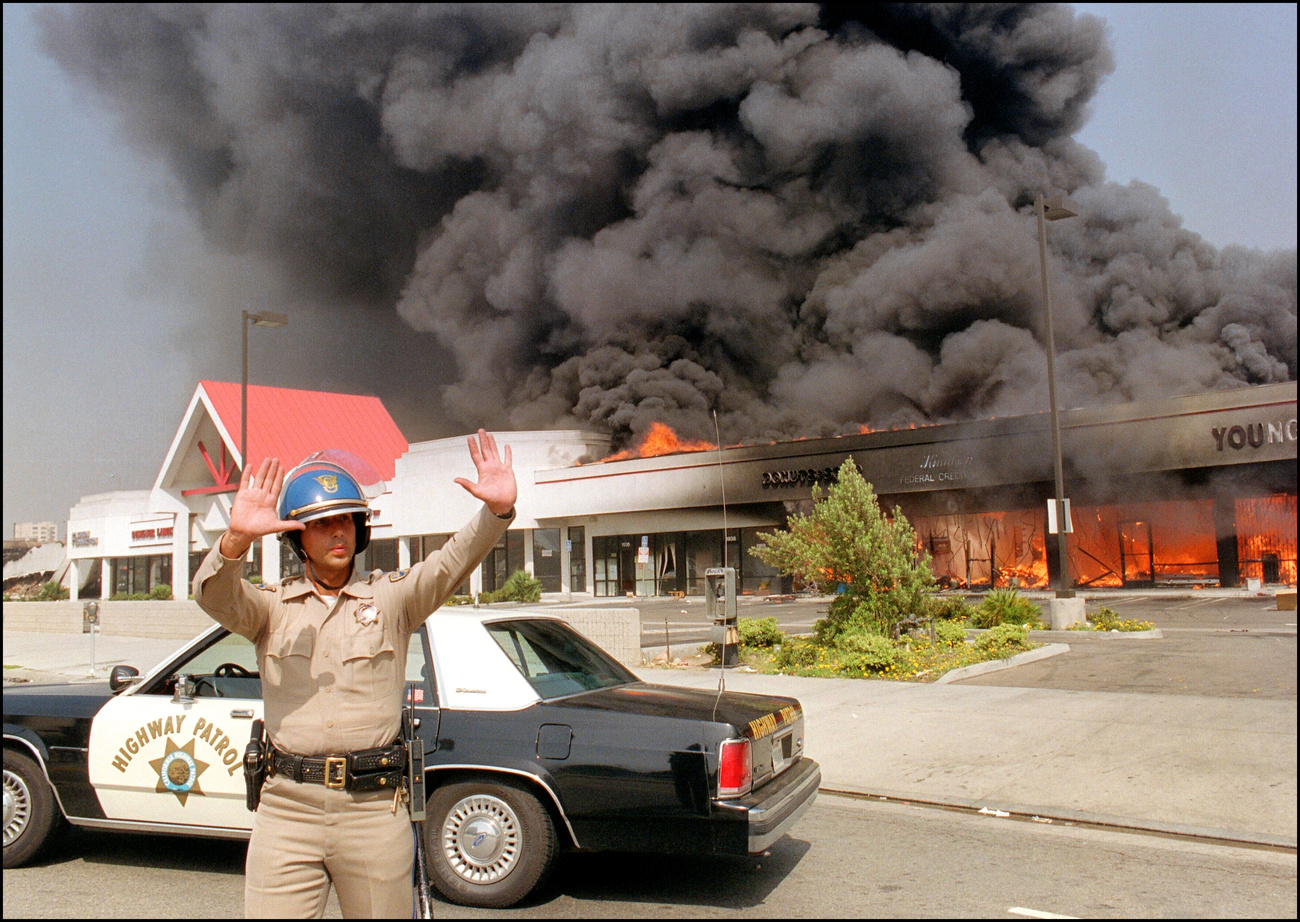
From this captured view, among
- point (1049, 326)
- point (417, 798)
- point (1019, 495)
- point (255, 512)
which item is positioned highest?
point (1049, 326)

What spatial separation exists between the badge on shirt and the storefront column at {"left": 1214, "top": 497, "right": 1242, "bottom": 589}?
28.6 metres

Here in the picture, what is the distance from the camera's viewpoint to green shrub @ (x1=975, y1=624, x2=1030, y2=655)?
43.7 feet

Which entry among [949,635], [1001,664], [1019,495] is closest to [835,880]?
[1001,664]

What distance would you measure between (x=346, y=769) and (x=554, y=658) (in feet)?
8.41

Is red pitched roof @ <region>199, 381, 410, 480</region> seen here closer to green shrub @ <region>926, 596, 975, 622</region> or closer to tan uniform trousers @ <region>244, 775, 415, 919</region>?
green shrub @ <region>926, 596, 975, 622</region>

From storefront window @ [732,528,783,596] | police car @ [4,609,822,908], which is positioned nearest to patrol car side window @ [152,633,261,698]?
police car @ [4,609,822,908]

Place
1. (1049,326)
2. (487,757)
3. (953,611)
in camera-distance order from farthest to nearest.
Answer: (1049,326)
(953,611)
(487,757)

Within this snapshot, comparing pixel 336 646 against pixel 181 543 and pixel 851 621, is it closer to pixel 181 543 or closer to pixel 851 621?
pixel 851 621

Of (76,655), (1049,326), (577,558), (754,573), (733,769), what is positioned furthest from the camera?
(577,558)

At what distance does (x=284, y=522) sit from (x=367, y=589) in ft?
1.07

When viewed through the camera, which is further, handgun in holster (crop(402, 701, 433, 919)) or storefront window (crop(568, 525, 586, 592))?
storefront window (crop(568, 525, 586, 592))

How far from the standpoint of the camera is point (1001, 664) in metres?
12.6

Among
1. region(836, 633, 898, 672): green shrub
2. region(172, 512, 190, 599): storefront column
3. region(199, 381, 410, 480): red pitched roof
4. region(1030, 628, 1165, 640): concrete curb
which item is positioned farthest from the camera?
region(172, 512, 190, 599): storefront column

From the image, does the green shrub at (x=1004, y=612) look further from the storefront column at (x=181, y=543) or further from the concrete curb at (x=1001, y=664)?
the storefront column at (x=181, y=543)
